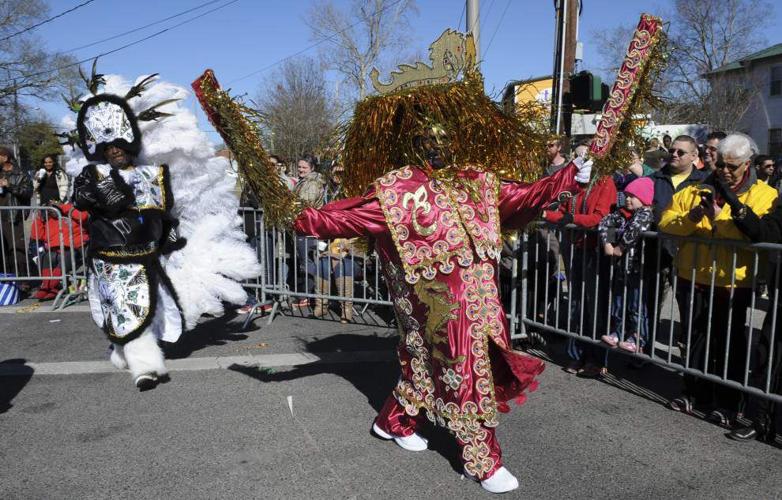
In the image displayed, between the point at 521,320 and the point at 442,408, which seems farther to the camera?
the point at 521,320

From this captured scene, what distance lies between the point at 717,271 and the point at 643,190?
1039 mm

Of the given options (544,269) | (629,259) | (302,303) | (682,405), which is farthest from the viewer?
(302,303)

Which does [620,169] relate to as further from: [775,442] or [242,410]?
[242,410]

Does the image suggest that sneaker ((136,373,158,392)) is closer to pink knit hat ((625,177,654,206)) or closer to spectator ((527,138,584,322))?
spectator ((527,138,584,322))

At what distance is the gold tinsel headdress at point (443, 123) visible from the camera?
339cm

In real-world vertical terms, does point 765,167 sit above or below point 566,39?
below

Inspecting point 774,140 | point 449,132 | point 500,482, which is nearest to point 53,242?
point 449,132

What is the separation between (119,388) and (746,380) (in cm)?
419

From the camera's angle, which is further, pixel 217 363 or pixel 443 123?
pixel 217 363

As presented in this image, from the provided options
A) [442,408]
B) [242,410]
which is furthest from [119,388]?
[442,408]

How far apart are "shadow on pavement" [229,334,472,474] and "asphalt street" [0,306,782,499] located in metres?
0.02

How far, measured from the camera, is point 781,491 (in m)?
3.25

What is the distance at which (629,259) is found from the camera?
4.81 meters

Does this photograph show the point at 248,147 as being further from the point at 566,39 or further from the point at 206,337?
the point at 566,39
